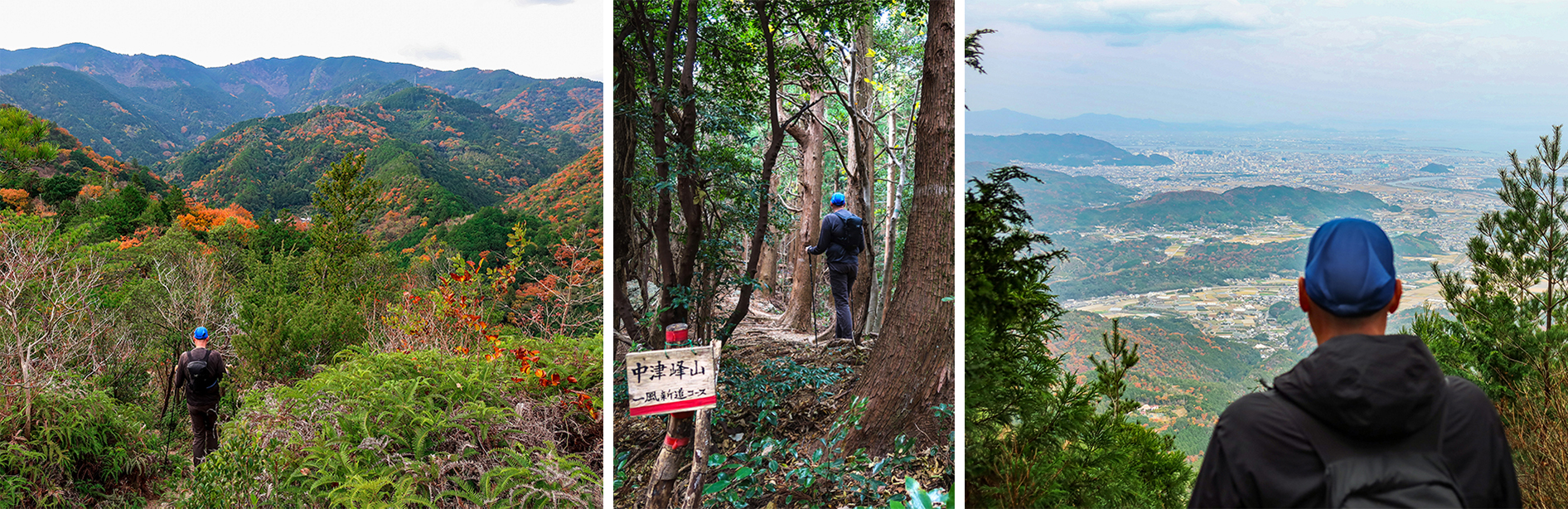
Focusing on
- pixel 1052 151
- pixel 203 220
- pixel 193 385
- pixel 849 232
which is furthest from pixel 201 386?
pixel 203 220

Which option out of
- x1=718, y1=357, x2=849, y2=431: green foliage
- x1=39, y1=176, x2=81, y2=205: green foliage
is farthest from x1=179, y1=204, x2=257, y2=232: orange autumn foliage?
x1=718, y1=357, x2=849, y2=431: green foliage

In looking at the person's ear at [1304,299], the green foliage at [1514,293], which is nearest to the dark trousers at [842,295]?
the person's ear at [1304,299]

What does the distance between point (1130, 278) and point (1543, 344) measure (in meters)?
1.84

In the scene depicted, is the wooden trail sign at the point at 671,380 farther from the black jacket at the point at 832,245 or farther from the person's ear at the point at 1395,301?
the person's ear at the point at 1395,301

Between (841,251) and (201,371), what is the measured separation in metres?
5.47

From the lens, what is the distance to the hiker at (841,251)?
2975mm

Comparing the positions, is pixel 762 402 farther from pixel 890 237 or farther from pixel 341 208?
pixel 341 208

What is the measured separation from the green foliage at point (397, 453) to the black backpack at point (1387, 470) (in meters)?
3.10

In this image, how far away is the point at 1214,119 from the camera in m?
2.83

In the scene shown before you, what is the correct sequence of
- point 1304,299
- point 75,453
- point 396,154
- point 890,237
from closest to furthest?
1. point 1304,299
2. point 890,237
3. point 75,453
4. point 396,154

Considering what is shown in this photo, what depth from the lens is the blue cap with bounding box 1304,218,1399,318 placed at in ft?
4.04

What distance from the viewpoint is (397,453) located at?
3.58 m

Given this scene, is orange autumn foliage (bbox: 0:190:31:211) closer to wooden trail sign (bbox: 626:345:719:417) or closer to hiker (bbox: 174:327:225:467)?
hiker (bbox: 174:327:225:467)

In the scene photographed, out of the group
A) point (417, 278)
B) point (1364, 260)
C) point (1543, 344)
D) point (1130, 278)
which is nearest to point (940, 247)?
point (1130, 278)
